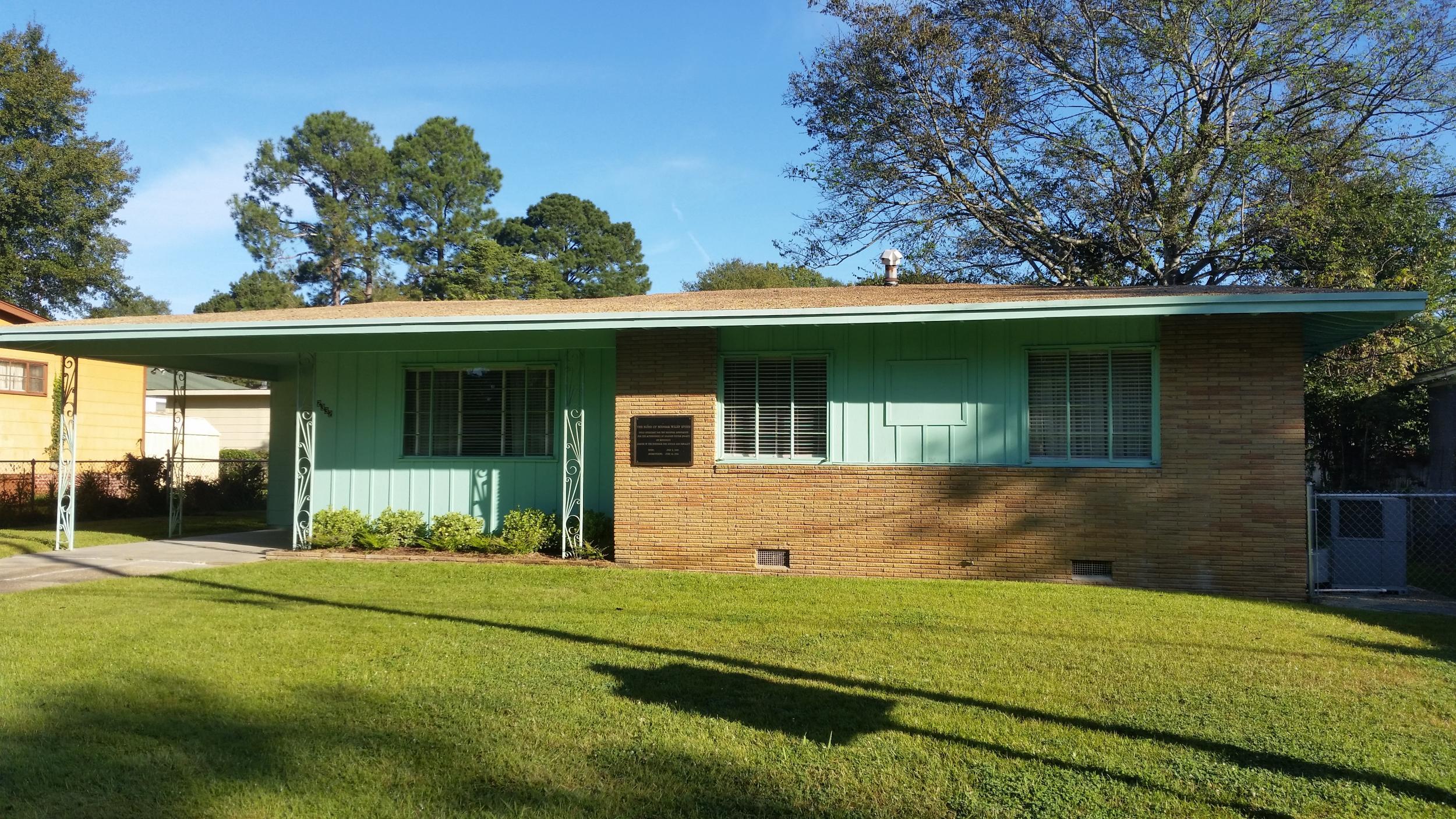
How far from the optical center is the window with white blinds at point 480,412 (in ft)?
44.9

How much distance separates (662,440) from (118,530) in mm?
10585

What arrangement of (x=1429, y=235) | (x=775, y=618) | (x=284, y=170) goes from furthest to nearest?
(x=284, y=170) → (x=1429, y=235) → (x=775, y=618)

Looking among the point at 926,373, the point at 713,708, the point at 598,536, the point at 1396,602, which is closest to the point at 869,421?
the point at 926,373

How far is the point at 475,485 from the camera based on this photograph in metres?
13.7

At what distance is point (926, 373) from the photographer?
11859mm

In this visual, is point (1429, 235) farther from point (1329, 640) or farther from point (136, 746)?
point (136, 746)

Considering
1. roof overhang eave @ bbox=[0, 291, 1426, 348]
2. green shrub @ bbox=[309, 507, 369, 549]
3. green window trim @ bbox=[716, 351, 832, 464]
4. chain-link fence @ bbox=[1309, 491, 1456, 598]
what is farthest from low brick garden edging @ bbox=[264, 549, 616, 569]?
chain-link fence @ bbox=[1309, 491, 1456, 598]

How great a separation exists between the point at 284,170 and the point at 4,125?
15.0 metres

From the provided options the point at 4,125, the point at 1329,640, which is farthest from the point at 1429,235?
the point at 4,125

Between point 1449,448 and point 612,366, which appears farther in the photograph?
point 1449,448

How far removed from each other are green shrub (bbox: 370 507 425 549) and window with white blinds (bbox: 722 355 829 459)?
4198mm

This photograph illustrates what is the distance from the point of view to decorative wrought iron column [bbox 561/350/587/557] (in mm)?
12664

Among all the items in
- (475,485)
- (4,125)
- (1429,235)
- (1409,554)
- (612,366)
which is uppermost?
(4,125)

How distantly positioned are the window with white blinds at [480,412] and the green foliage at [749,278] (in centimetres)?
4023
